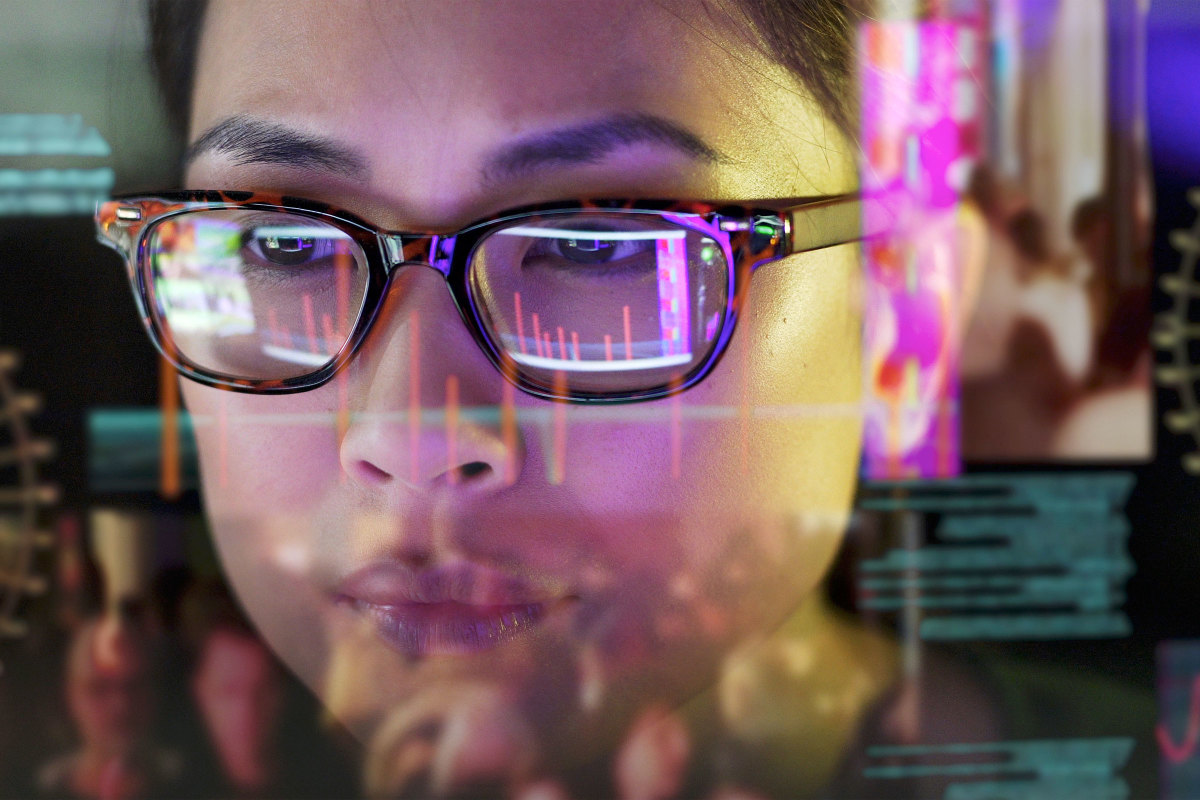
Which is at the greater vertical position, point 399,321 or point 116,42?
A: point 116,42

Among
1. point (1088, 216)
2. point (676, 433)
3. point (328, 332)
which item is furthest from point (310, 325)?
point (1088, 216)

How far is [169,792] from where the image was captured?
0.49 metres

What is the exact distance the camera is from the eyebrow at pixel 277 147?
1.42 feet

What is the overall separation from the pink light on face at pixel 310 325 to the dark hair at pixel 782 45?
0.13 m

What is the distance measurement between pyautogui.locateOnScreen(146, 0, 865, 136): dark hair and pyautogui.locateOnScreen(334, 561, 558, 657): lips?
0.29m

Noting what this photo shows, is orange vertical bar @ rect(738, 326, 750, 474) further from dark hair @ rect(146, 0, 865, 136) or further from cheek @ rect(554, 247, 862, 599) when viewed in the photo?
dark hair @ rect(146, 0, 865, 136)

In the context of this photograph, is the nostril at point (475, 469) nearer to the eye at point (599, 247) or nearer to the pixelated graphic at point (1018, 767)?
the eye at point (599, 247)

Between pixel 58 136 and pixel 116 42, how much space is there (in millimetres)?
65

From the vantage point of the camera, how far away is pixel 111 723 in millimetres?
488

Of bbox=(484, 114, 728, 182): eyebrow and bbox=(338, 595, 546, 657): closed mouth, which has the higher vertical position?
bbox=(484, 114, 728, 182): eyebrow

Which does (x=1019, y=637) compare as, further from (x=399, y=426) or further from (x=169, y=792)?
(x=169, y=792)

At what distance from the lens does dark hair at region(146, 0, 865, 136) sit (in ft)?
1.52

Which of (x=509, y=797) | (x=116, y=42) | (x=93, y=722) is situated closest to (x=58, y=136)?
(x=116, y=42)
